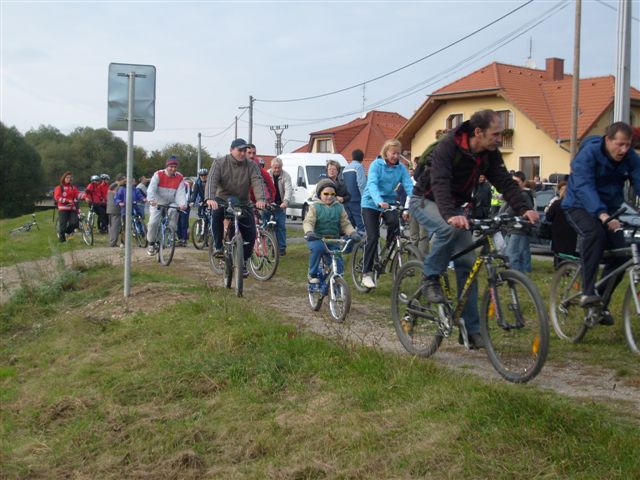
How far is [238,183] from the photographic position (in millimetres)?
11336

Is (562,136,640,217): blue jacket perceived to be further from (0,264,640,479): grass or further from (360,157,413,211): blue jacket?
(360,157,413,211): blue jacket

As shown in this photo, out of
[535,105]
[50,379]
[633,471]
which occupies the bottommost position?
[50,379]

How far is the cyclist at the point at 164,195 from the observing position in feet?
48.9

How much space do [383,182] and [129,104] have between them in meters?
3.37

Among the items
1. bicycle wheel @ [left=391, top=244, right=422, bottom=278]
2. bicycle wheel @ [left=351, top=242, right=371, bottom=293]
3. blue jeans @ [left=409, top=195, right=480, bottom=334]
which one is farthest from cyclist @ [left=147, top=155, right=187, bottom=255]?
blue jeans @ [left=409, top=195, right=480, bottom=334]

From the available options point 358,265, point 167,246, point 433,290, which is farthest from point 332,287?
point 167,246

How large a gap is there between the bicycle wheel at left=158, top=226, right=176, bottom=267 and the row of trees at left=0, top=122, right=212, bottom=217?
7677cm

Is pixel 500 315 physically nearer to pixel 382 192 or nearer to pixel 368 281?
pixel 382 192

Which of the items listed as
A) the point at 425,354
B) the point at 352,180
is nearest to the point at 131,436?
the point at 425,354

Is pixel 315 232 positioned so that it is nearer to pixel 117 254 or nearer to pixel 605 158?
pixel 605 158

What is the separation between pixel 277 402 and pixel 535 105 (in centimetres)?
4596

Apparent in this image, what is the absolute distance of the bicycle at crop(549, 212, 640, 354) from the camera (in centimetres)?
678

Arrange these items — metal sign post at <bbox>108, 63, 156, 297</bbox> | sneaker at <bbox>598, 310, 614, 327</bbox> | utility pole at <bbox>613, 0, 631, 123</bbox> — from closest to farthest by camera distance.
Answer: sneaker at <bbox>598, 310, 614, 327</bbox>
metal sign post at <bbox>108, 63, 156, 297</bbox>
utility pole at <bbox>613, 0, 631, 123</bbox>

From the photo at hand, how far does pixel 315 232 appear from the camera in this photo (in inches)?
376
